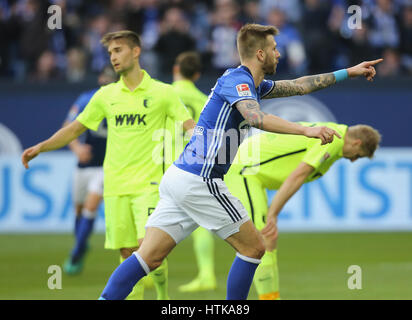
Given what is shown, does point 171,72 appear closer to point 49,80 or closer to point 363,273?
point 49,80

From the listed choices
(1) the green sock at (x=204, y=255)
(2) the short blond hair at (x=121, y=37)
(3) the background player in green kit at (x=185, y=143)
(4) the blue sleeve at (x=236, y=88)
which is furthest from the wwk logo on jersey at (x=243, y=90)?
(1) the green sock at (x=204, y=255)

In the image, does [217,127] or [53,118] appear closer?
[217,127]

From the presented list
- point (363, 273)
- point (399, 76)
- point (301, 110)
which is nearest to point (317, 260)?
point (363, 273)

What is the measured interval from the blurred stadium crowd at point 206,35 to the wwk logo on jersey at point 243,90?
837cm

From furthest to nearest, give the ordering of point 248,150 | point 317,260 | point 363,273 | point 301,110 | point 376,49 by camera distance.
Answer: point 376,49
point 301,110
point 317,260
point 363,273
point 248,150

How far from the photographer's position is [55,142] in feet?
22.2

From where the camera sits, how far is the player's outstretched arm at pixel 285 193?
6883 millimetres

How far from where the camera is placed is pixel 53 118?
1386 cm

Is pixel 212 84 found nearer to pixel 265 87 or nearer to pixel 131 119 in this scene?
pixel 131 119

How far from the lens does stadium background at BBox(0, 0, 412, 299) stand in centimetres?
1279

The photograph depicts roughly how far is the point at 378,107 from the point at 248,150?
6758 mm

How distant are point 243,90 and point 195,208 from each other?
0.88 m

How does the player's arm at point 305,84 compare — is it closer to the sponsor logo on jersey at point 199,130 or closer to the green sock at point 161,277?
the sponsor logo on jersey at point 199,130

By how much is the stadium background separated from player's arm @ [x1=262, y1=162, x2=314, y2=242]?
3.87 metres
